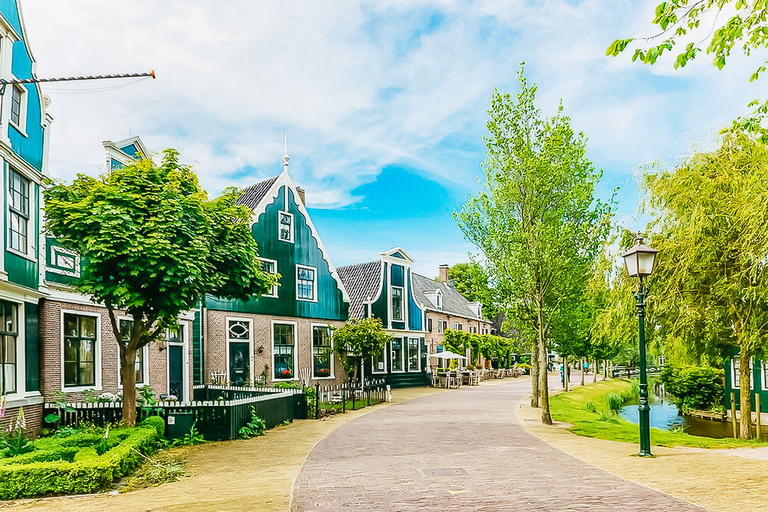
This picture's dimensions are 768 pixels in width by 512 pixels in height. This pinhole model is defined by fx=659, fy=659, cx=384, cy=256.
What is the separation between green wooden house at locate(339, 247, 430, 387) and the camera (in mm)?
35375

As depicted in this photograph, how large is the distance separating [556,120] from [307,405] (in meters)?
11.1

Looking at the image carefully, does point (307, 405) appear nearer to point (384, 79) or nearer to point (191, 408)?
point (191, 408)

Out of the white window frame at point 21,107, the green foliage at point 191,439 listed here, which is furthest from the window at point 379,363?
the white window frame at point 21,107

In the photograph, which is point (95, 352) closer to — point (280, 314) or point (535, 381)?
point (280, 314)

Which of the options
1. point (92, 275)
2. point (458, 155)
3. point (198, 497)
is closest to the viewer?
point (198, 497)

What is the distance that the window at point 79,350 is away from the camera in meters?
16.1

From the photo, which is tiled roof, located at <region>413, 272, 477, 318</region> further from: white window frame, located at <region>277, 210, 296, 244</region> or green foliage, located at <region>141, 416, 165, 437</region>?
green foliage, located at <region>141, 416, 165, 437</region>

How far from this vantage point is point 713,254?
1516 cm

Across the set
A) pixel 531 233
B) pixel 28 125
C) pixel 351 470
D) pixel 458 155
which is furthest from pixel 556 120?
pixel 28 125

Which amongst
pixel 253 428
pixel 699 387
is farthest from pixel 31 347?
pixel 699 387

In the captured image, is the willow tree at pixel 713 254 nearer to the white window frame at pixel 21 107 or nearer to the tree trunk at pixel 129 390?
the tree trunk at pixel 129 390

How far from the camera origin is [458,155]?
27922 mm

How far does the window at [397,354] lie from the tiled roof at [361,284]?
117 inches

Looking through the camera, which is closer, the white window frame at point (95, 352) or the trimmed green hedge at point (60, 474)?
the trimmed green hedge at point (60, 474)
